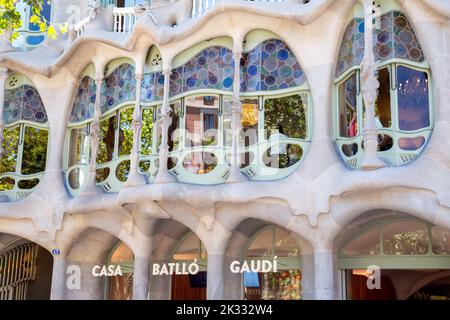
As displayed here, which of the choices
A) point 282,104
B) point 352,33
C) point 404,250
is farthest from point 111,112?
point 404,250

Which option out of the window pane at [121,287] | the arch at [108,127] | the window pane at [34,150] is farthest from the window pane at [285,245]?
the window pane at [34,150]

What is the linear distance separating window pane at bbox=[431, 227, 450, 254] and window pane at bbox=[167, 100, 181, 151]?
205 inches

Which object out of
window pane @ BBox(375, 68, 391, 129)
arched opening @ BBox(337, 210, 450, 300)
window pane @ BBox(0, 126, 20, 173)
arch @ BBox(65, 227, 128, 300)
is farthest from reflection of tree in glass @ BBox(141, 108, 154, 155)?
window pane @ BBox(375, 68, 391, 129)

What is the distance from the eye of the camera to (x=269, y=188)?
12.0 meters

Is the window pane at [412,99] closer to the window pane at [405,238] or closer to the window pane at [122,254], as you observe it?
the window pane at [405,238]

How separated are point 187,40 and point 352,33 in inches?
136

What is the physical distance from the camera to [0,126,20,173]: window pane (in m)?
15.9

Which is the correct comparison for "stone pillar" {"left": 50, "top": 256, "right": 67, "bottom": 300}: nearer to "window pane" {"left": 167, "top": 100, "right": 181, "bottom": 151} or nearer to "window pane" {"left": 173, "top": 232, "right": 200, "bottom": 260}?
"window pane" {"left": 173, "top": 232, "right": 200, "bottom": 260}

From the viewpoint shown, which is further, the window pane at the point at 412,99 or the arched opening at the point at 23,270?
the arched opening at the point at 23,270

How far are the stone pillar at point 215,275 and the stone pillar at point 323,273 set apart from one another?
196 centimetres

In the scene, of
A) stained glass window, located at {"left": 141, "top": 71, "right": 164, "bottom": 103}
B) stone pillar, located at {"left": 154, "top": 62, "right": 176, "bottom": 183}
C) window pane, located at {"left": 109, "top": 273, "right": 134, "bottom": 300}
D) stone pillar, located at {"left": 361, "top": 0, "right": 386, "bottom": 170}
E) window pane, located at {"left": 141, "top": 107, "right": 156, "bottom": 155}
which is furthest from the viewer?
window pane, located at {"left": 109, "top": 273, "right": 134, "bottom": 300}

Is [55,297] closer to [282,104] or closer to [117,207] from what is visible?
[117,207]

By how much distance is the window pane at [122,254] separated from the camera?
15.2 metres

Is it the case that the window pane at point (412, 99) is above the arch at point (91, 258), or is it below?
above
